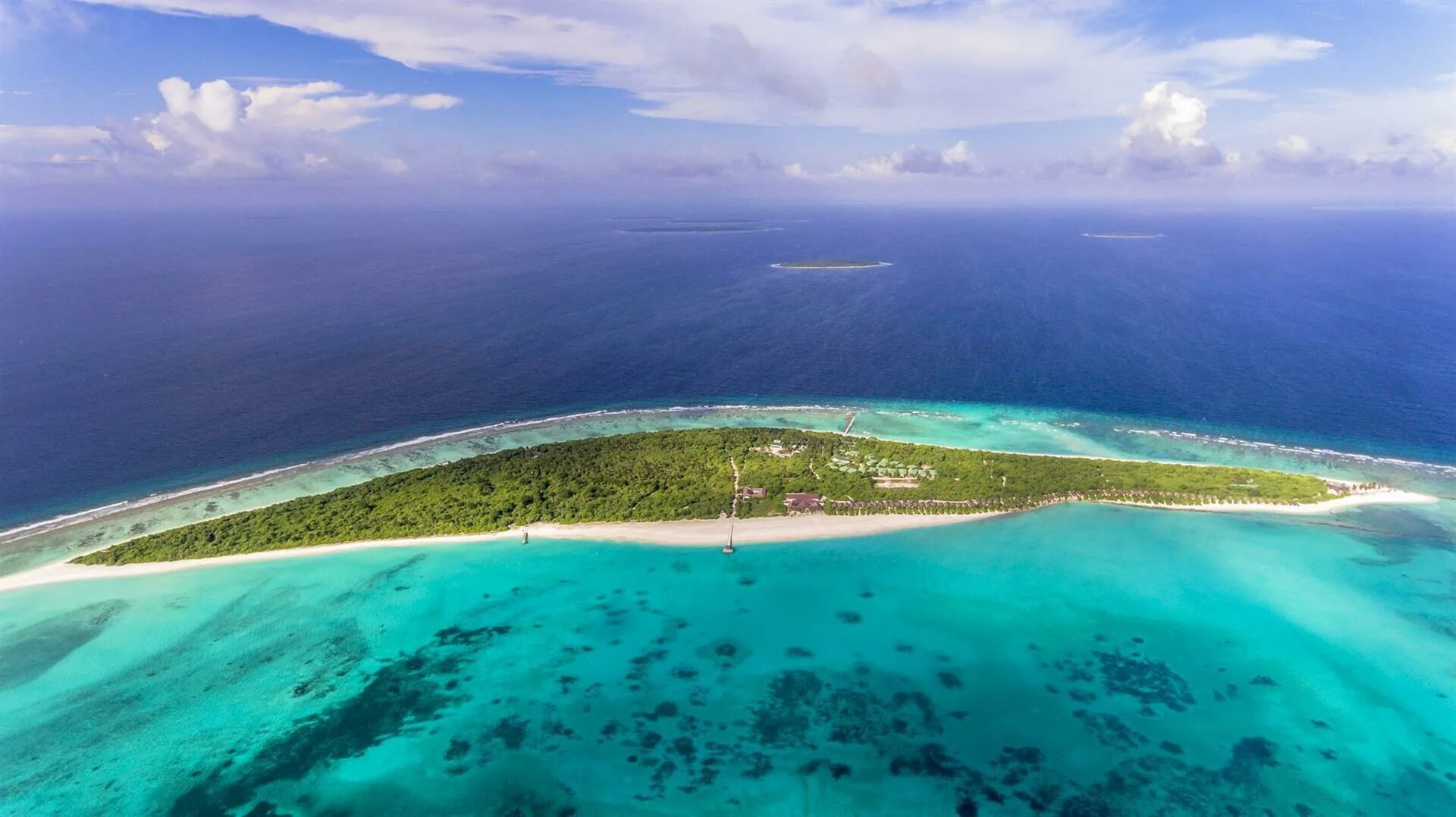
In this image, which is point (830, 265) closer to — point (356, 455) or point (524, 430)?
point (524, 430)

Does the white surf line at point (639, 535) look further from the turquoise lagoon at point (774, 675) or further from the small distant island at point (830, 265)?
the small distant island at point (830, 265)

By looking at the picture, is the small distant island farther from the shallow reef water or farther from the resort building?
the shallow reef water

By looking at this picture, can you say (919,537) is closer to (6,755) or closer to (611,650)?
(611,650)

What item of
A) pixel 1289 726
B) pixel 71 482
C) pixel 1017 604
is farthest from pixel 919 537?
pixel 71 482

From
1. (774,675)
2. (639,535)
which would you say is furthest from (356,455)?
(774,675)

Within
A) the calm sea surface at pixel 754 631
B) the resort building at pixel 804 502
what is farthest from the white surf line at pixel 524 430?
the resort building at pixel 804 502

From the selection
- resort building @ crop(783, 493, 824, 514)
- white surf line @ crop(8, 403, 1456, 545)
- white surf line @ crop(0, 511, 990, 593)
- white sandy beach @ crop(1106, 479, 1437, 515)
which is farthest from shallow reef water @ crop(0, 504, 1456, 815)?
white surf line @ crop(8, 403, 1456, 545)
